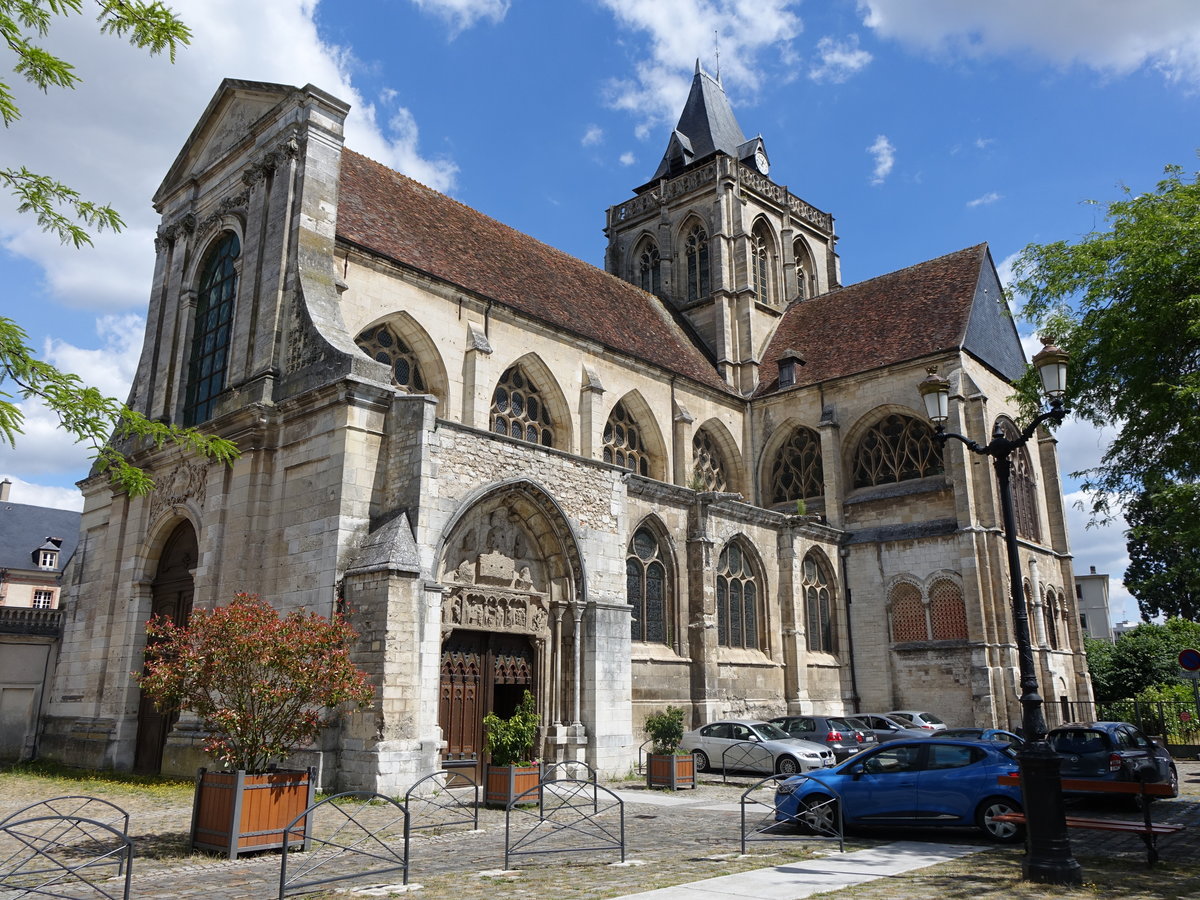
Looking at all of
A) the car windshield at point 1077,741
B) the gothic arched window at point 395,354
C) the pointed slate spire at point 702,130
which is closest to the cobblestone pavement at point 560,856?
the car windshield at point 1077,741

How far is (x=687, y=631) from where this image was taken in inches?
814

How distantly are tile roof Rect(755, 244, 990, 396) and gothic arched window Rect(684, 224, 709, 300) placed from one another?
3.22m

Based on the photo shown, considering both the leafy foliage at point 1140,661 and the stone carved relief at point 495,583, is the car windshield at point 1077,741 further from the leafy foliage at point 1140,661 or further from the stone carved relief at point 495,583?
the leafy foliage at point 1140,661

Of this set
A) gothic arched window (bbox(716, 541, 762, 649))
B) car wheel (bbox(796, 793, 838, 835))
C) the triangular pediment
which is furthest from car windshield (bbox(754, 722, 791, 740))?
the triangular pediment

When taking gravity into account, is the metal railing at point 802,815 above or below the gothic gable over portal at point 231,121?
below

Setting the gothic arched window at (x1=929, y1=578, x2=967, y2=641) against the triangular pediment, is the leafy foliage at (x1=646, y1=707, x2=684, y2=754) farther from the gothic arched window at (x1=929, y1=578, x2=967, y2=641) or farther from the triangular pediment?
the triangular pediment

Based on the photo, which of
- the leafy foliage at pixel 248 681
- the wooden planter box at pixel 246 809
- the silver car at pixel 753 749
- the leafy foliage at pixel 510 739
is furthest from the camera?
the silver car at pixel 753 749

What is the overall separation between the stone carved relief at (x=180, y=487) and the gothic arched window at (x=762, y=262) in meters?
21.9

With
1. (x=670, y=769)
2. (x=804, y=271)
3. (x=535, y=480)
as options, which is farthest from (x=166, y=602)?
(x=804, y=271)

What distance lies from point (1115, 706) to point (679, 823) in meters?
17.9

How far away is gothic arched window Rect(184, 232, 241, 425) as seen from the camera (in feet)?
63.4

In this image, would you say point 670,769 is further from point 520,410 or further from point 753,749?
point 520,410

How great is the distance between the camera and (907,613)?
24984 millimetres

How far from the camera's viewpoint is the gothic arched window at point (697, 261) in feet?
112
